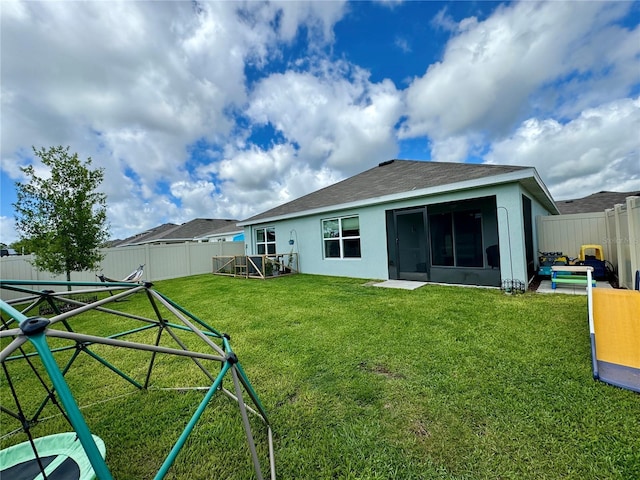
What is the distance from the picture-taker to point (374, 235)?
8.99 m

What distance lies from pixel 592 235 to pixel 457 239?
15.4 feet

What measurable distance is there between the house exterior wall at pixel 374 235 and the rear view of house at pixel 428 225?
0.07ft

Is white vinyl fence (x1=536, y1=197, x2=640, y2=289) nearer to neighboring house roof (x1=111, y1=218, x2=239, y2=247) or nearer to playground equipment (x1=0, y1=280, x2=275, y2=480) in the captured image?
playground equipment (x1=0, y1=280, x2=275, y2=480)

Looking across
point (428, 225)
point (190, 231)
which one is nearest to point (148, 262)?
point (428, 225)

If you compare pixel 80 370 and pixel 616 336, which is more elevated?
pixel 616 336

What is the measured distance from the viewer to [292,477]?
166 centimetres

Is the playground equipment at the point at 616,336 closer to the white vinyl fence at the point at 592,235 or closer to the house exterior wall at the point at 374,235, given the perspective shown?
the house exterior wall at the point at 374,235

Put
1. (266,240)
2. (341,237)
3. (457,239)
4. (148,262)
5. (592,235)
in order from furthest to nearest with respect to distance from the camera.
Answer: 1. (266,240)
2. (148,262)
3. (341,237)
4. (592,235)
5. (457,239)

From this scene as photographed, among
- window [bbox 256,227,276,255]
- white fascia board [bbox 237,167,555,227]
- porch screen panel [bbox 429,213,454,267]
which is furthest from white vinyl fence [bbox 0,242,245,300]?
porch screen panel [bbox 429,213,454,267]

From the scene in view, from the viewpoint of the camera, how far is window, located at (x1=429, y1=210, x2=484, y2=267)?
7.09 m

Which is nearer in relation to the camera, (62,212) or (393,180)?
(62,212)

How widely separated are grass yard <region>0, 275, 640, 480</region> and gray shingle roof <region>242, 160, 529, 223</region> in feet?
14.4

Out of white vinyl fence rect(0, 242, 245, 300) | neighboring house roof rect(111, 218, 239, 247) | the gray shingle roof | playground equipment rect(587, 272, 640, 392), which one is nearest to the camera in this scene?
playground equipment rect(587, 272, 640, 392)

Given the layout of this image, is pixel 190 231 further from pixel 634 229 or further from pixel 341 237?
pixel 634 229
